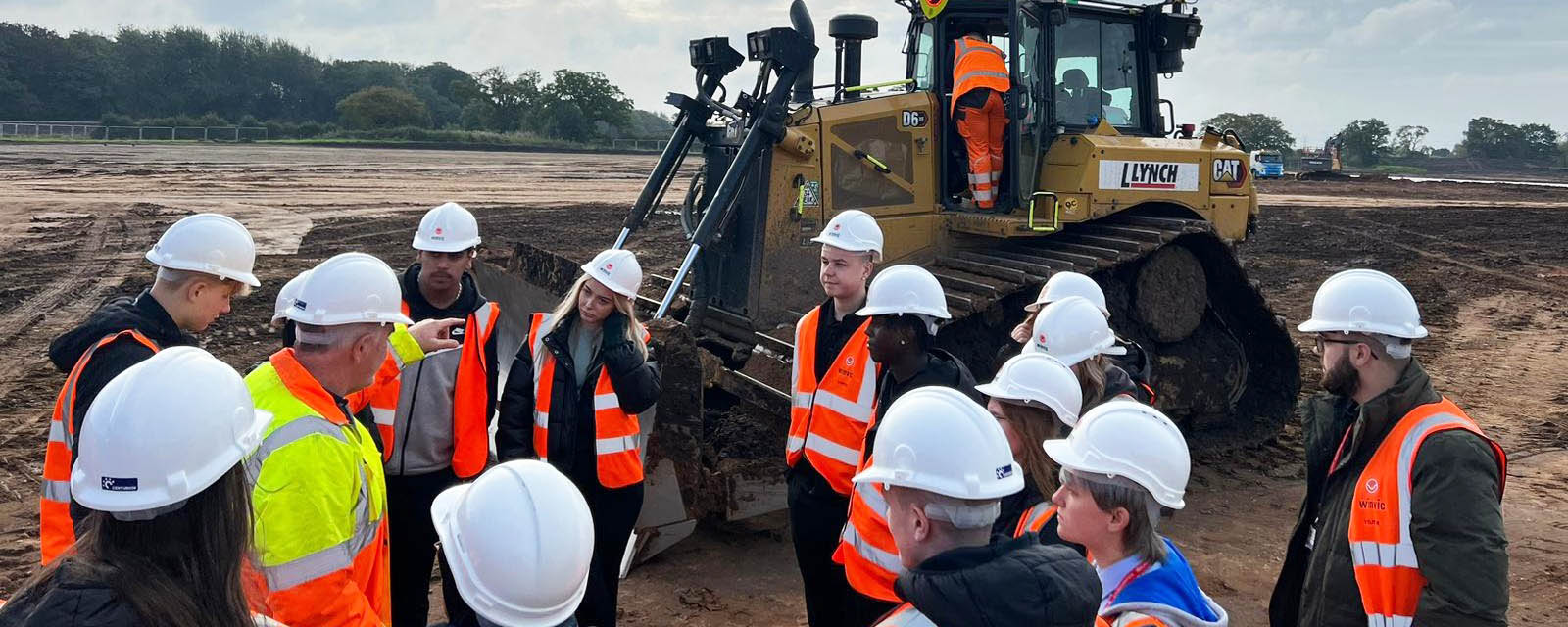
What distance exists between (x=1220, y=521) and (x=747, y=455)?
310 cm

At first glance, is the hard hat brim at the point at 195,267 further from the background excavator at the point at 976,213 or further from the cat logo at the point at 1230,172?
the cat logo at the point at 1230,172

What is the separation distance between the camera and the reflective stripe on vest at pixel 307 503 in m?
2.52

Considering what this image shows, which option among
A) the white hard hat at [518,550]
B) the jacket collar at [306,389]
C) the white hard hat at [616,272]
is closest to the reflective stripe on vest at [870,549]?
the white hard hat at [616,272]

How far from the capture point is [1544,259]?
1991cm

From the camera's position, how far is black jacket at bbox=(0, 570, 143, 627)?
1810 mm

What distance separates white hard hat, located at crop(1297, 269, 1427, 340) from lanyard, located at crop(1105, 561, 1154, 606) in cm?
111

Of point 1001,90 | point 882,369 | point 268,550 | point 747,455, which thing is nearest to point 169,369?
point 268,550

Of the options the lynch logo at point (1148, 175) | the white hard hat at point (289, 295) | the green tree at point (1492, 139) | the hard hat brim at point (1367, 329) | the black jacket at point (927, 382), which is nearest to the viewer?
the white hard hat at point (289, 295)

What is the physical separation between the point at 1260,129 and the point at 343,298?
65568 millimetres

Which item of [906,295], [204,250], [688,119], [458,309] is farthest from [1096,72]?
[204,250]

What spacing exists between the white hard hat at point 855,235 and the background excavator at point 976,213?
2085mm

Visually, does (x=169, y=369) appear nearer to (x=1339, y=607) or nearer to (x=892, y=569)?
(x=892, y=569)

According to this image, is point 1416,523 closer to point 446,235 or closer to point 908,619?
point 908,619

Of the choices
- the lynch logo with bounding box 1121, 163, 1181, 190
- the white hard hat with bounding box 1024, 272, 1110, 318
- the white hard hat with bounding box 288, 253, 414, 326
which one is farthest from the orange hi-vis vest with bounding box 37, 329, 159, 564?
the lynch logo with bounding box 1121, 163, 1181, 190
